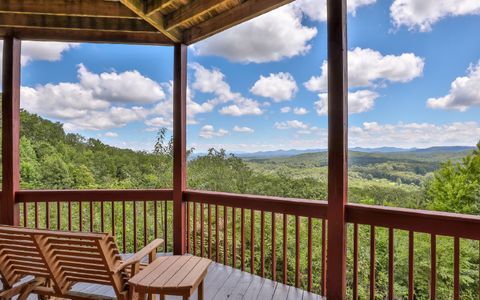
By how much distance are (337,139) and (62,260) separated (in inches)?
97.4

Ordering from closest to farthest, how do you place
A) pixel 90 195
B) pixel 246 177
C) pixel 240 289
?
pixel 240 289 < pixel 90 195 < pixel 246 177

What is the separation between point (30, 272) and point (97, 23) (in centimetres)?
300

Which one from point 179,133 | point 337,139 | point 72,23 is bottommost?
point 337,139

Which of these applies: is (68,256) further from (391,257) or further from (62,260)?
(391,257)

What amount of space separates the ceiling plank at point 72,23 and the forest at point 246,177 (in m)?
2.44

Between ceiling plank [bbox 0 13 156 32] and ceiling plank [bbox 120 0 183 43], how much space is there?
12.1 inches

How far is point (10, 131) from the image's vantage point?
3703 millimetres

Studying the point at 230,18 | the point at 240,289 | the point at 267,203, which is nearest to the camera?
the point at 240,289

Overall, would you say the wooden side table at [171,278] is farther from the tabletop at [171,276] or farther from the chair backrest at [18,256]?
the chair backrest at [18,256]

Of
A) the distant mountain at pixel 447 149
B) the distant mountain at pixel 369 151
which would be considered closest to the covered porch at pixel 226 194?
the distant mountain at pixel 369 151

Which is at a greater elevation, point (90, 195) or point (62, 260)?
point (90, 195)

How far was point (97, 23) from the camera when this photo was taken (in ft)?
12.3

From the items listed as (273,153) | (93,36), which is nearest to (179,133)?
(93,36)

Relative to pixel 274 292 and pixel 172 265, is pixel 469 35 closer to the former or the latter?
pixel 274 292
